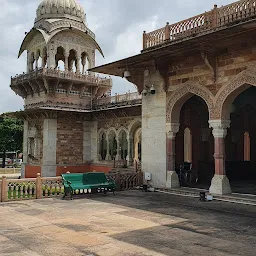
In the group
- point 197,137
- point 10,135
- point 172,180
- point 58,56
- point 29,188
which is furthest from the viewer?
point 10,135

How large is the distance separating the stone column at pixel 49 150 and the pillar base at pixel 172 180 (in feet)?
32.9

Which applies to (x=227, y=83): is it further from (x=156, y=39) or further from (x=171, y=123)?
(x=156, y=39)

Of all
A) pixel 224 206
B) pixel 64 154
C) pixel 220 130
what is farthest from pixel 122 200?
pixel 64 154

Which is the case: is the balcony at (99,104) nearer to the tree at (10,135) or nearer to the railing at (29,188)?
the railing at (29,188)

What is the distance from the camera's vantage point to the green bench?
31.7 feet

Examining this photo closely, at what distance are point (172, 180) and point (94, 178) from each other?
99.9 inches

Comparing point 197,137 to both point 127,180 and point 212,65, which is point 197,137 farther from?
point 212,65

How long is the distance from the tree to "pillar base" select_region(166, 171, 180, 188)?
25.8m

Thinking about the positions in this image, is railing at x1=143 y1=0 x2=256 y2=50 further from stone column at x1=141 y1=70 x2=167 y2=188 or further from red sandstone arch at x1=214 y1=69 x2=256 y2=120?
red sandstone arch at x1=214 y1=69 x2=256 y2=120

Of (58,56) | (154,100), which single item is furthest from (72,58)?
(154,100)

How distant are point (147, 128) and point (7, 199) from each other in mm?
5123

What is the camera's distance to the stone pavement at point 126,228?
15.9 feet

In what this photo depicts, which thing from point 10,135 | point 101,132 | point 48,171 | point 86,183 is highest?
point 10,135

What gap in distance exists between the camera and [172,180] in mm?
11047
